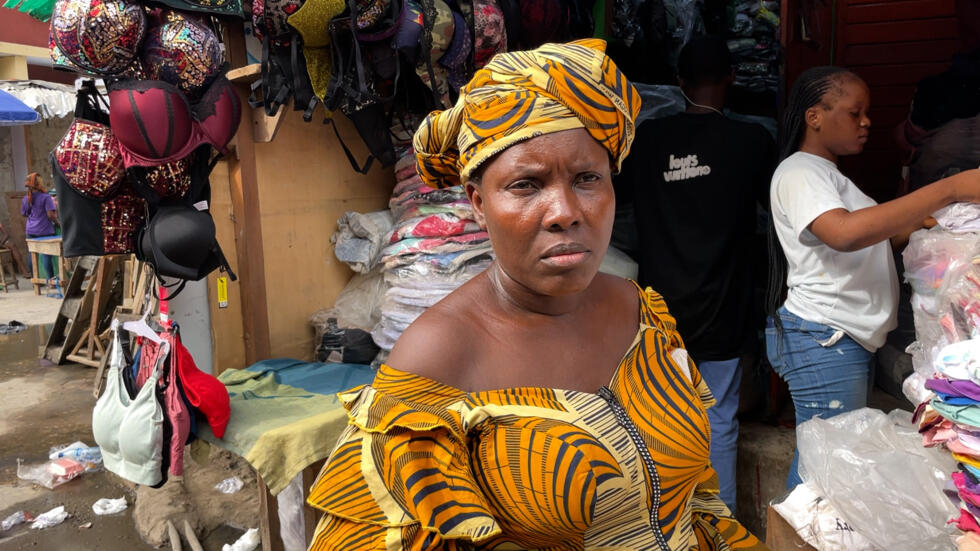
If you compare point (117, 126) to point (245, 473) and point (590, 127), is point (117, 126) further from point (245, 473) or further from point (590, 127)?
point (245, 473)

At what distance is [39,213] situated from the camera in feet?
33.5

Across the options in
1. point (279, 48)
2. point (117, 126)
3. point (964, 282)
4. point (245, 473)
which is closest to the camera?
point (964, 282)

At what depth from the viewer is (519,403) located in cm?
110

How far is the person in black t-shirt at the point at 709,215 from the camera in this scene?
9.17 feet

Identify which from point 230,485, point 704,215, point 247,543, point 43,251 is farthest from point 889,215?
point 43,251

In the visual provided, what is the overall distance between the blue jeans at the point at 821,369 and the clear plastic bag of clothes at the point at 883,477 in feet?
1.21

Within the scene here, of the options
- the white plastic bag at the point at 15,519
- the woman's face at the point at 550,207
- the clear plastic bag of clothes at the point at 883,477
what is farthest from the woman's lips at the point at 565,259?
the white plastic bag at the point at 15,519

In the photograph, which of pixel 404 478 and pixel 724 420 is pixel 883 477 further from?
pixel 404 478

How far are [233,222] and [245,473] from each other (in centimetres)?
176

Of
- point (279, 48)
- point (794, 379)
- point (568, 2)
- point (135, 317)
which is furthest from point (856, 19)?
point (135, 317)

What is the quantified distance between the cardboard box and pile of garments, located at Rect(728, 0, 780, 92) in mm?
2487

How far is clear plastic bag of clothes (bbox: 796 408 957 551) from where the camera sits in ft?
5.68

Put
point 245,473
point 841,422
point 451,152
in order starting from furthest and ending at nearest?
point 245,473
point 841,422
point 451,152

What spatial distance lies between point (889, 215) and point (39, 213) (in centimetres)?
1143
